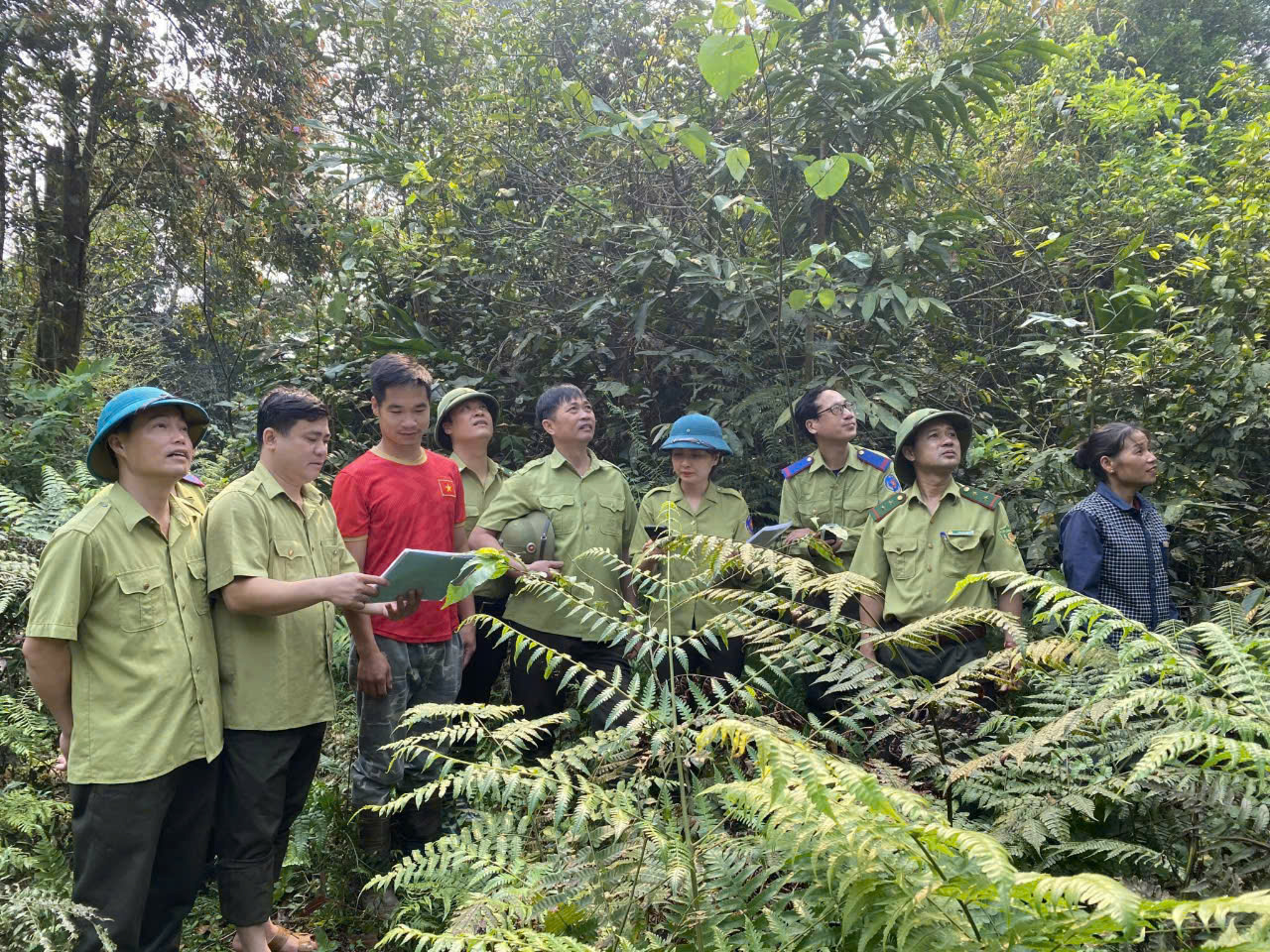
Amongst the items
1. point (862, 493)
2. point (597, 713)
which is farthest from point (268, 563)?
point (862, 493)

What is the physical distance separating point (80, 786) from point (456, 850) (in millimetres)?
1258

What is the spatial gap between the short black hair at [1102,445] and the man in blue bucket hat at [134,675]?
155 inches

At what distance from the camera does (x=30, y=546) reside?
4797mm

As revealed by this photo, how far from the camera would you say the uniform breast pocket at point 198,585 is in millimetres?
3035

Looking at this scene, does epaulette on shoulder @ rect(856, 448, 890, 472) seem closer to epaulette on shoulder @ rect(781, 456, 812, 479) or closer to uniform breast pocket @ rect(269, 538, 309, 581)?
epaulette on shoulder @ rect(781, 456, 812, 479)

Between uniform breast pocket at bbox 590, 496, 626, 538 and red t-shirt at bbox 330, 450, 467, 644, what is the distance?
0.81 m

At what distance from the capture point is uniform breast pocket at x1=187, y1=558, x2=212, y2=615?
3035 millimetres

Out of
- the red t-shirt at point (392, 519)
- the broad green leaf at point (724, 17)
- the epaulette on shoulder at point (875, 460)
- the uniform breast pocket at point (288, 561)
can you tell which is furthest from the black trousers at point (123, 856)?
the broad green leaf at point (724, 17)

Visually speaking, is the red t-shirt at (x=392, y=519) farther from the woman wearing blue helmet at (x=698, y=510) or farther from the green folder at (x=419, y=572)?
the woman wearing blue helmet at (x=698, y=510)

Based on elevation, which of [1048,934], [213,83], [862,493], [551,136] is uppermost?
[213,83]

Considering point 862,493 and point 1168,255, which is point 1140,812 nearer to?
point 862,493

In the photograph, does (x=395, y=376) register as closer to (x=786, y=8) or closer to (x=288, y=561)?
(x=288, y=561)

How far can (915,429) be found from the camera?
412 cm

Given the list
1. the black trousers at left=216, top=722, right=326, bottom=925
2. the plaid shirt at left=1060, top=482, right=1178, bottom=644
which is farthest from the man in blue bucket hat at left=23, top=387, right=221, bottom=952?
the plaid shirt at left=1060, top=482, right=1178, bottom=644
